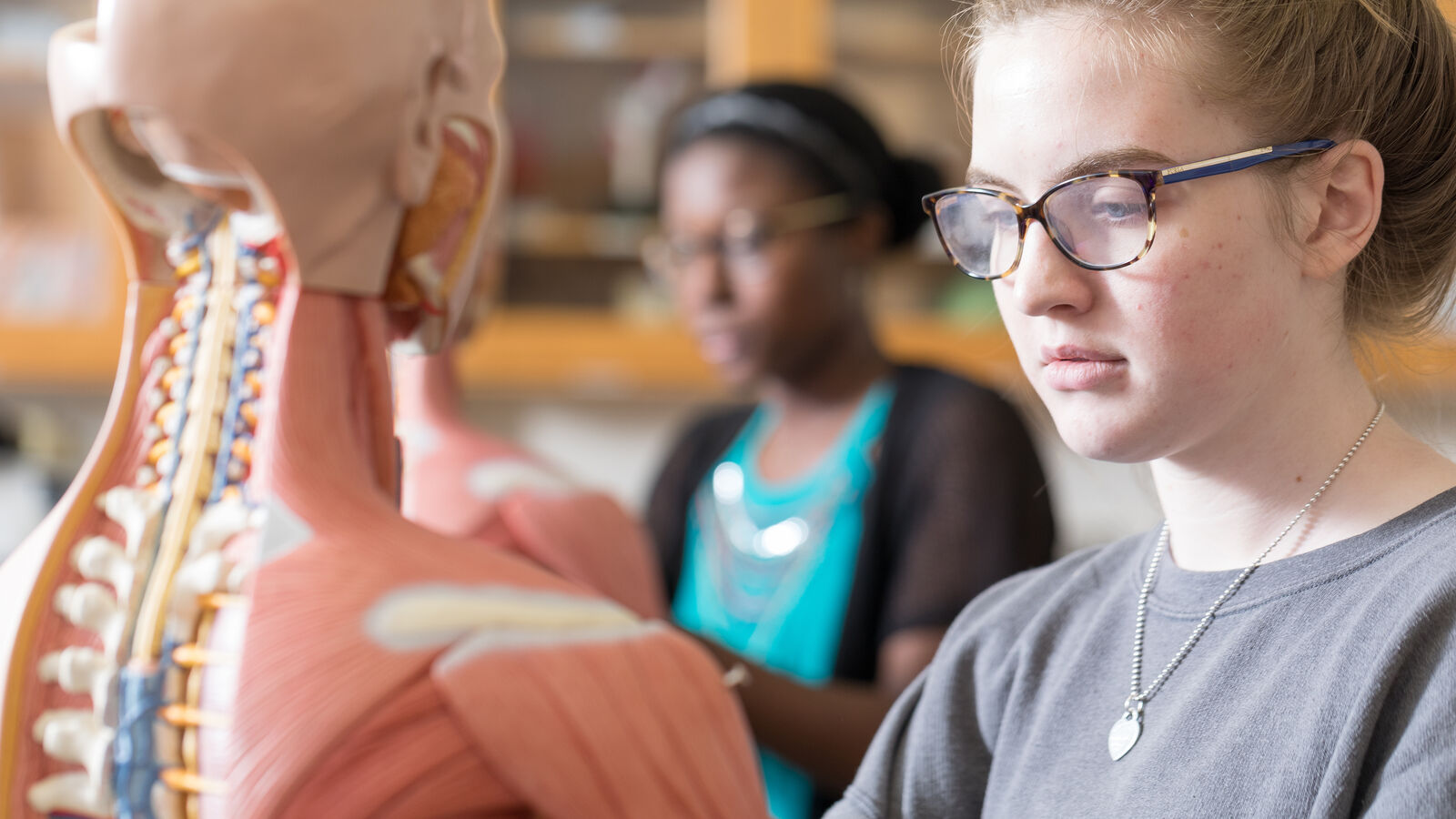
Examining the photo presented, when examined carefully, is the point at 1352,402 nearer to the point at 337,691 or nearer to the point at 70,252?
the point at 337,691

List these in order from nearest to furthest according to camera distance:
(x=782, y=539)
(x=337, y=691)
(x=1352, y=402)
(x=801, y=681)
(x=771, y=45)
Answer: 1. (x=337, y=691)
2. (x=1352, y=402)
3. (x=801, y=681)
4. (x=782, y=539)
5. (x=771, y=45)

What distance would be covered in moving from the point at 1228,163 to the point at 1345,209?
0.08 m

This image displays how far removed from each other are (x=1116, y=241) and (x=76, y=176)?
2.57m

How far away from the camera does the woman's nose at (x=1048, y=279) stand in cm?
62

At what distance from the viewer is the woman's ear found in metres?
0.62

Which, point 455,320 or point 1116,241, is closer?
point 1116,241

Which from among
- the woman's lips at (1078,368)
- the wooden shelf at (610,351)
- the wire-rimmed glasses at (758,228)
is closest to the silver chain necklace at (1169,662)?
the woman's lips at (1078,368)

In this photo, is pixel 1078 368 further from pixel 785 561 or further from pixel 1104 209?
pixel 785 561

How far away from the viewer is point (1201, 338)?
1.96ft

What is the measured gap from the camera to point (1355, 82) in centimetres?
63

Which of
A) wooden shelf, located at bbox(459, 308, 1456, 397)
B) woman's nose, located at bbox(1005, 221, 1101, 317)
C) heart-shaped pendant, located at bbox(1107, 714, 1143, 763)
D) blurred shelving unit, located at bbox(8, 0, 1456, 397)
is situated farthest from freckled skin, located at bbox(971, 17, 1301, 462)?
wooden shelf, located at bbox(459, 308, 1456, 397)

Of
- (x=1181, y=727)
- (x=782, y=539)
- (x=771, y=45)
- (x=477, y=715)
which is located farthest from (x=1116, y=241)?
(x=771, y=45)

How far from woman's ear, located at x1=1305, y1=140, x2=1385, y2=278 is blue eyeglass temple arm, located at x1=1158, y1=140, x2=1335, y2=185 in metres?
0.03

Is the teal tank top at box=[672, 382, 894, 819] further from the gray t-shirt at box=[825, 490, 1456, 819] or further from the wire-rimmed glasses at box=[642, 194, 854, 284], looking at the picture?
the gray t-shirt at box=[825, 490, 1456, 819]
